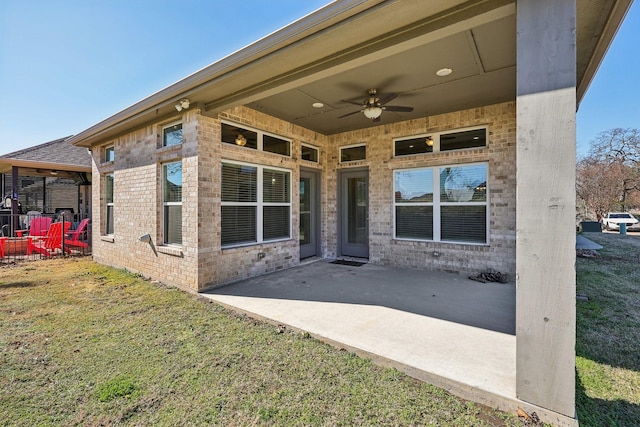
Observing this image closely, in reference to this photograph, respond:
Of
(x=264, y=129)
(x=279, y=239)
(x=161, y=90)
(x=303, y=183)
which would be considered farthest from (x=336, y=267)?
(x=161, y=90)

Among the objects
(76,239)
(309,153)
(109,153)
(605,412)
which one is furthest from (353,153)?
(76,239)

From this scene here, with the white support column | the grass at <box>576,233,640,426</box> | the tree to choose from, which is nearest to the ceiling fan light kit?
the white support column

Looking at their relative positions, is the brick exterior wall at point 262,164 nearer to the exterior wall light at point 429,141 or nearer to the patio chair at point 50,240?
the exterior wall light at point 429,141

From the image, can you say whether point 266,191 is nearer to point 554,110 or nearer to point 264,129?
point 264,129

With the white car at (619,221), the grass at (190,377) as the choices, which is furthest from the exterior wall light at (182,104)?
the white car at (619,221)

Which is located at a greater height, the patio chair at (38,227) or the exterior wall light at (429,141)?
the exterior wall light at (429,141)

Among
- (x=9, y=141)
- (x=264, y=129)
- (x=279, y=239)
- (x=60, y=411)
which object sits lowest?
(x=60, y=411)

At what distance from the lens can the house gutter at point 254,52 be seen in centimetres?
255

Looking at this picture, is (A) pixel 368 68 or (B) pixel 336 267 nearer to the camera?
(A) pixel 368 68

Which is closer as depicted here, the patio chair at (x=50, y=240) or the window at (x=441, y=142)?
the window at (x=441, y=142)

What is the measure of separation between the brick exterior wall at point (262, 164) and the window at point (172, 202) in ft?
0.38

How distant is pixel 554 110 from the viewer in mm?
1904

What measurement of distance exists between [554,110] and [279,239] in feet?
16.7

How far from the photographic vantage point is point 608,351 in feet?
9.14
